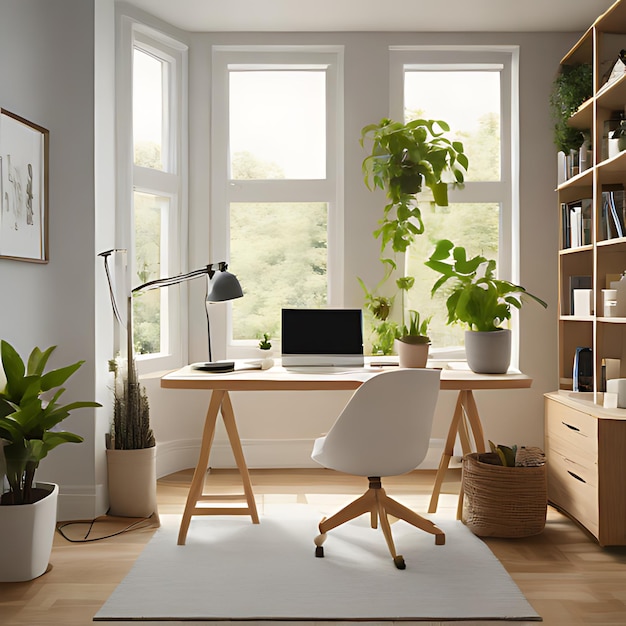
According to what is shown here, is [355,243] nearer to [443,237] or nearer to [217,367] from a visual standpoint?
[443,237]

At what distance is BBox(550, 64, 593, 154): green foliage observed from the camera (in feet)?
13.0

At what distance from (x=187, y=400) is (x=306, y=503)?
117cm

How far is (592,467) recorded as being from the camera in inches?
122

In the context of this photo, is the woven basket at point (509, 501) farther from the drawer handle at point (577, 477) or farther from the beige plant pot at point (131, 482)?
the beige plant pot at point (131, 482)

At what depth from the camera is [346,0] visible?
3902 millimetres

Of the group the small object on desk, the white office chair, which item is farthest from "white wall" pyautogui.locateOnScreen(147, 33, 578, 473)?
the white office chair

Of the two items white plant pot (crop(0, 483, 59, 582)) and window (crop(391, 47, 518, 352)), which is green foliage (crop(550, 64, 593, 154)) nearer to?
window (crop(391, 47, 518, 352))

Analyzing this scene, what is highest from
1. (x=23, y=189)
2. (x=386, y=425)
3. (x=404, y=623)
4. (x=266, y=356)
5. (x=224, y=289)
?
(x=23, y=189)

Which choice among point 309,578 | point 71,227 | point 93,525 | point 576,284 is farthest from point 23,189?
point 576,284

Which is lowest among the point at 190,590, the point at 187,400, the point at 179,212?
the point at 190,590

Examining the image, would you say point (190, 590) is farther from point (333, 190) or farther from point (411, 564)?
point (333, 190)

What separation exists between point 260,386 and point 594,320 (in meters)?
1.78

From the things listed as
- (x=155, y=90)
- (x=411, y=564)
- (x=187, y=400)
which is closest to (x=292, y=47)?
(x=155, y=90)

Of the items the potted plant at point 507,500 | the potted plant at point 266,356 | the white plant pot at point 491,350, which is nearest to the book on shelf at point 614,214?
the white plant pot at point 491,350
